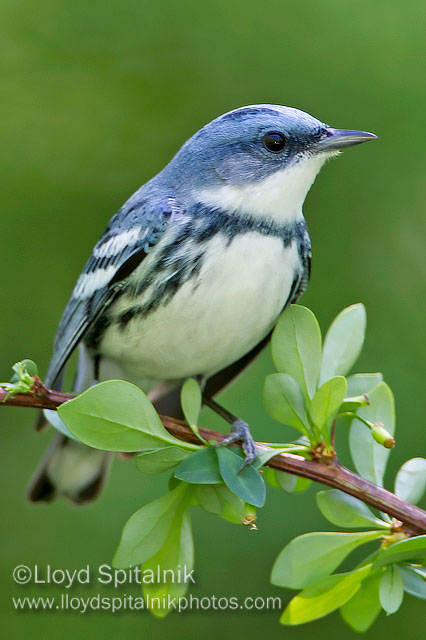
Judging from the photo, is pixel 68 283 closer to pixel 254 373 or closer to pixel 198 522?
pixel 254 373

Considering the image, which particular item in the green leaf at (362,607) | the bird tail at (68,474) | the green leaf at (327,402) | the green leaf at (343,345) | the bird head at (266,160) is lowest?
the bird tail at (68,474)

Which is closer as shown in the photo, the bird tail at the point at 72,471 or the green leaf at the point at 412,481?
the green leaf at the point at 412,481

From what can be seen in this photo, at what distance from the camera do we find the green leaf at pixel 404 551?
52.6 inches

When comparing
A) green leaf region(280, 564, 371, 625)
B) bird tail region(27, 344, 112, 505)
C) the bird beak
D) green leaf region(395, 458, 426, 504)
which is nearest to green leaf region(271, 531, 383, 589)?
green leaf region(280, 564, 371, 625)

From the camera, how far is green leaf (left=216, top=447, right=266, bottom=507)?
1.43 meters

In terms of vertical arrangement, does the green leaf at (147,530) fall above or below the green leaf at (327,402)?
below

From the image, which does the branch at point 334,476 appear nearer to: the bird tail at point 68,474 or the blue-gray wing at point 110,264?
the blue-gray wing at point 110,264

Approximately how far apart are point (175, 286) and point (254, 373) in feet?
4.07

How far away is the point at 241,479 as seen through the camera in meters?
1.46

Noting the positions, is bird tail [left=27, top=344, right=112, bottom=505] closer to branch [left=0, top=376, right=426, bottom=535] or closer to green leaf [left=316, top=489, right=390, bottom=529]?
branch [left=0, top=376, right=426, bottom=535]

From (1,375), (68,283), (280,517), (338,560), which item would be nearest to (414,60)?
(68,283)

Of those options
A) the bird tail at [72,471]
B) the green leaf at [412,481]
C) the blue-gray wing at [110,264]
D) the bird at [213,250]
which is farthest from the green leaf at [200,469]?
the bird tail at [72,471]

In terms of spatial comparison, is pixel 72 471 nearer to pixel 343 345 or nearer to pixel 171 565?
pixel 171 565

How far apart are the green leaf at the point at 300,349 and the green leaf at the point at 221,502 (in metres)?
0.25
